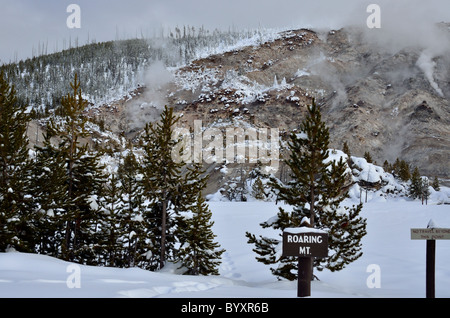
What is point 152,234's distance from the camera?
19484mm

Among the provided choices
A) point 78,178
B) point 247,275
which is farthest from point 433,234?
point 78,178

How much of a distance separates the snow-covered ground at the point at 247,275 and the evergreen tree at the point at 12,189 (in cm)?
369

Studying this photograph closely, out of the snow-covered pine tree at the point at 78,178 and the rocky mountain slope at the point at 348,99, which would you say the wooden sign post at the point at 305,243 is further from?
the rocky mountain slope at the point at 348,99

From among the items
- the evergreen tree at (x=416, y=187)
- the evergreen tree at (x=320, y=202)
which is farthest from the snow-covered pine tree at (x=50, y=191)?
the evergreen tree at (x=416, y=187)

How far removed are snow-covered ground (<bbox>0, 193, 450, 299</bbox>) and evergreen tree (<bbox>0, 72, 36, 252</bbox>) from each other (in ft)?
12.1

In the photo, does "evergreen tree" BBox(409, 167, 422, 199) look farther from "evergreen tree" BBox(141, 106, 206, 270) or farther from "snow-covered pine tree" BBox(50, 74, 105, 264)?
"snow-covered pine tree" BBox(50, 74, 105, 264)

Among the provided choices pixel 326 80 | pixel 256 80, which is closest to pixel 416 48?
pixel 326 80

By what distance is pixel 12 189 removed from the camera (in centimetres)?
1623

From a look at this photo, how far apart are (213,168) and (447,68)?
141219mm

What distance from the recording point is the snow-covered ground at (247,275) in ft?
27.5

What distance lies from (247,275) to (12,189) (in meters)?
14.3

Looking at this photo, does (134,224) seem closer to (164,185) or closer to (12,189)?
(164,185)

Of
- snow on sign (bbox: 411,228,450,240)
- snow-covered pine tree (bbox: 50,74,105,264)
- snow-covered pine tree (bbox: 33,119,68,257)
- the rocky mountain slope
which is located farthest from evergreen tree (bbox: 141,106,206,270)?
the rocky mountain slope
